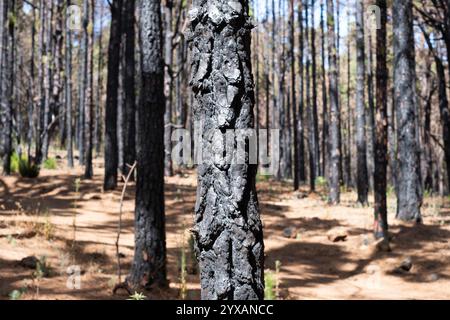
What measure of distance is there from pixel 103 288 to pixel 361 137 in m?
10.1

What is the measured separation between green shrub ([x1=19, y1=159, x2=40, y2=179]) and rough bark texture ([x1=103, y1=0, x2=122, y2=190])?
2.01 m

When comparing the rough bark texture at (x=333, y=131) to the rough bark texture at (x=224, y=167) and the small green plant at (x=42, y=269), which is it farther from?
the rough bark texture at (x=224, y=167)

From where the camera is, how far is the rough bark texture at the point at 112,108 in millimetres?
11297

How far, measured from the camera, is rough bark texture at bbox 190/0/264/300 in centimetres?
216

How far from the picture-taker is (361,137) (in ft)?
44.6

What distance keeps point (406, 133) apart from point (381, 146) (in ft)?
5.43

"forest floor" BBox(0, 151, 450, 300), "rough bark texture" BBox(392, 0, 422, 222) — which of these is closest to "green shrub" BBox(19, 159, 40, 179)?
"forest floor" BBox(0, 151, 450, 300)

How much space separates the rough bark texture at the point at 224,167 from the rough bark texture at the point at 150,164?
3.23 metres

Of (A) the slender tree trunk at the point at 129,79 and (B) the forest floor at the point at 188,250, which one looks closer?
(B) the forest floor at the point at 188,250

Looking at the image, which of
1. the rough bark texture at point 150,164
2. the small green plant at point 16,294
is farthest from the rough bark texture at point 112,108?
the small green plant at point 16,294

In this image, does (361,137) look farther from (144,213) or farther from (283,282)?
(144,213)

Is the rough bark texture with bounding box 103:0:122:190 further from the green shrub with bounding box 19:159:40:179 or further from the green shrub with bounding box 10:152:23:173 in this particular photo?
the green shrub with bounding box 10:152:23:173

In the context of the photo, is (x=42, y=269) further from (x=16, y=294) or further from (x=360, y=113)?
(x=360, y=113)

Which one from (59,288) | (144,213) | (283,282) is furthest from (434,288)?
(59,288)
